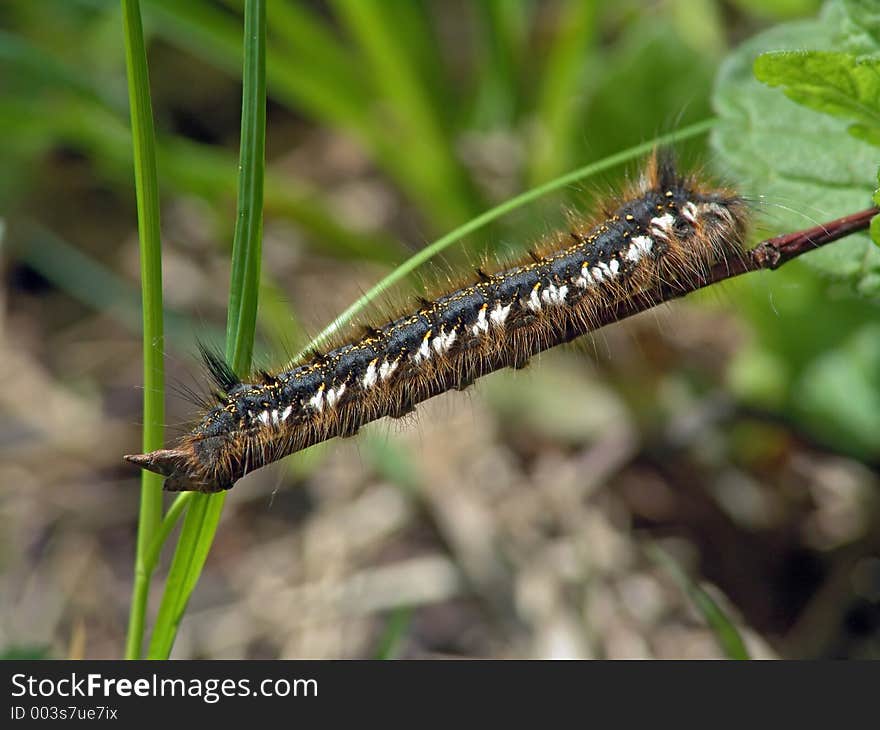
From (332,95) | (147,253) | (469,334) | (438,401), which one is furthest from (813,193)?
(332,95)

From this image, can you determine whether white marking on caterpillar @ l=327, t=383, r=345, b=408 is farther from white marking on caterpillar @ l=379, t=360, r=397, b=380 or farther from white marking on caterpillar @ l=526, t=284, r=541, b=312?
white marking on caterpillar @ l=526, t=284, r=541, b=312

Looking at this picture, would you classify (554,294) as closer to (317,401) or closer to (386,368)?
(386,368)

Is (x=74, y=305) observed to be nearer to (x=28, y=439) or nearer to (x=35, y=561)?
(x=28, y=439)

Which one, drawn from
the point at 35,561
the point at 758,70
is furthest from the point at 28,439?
the point at 758,70

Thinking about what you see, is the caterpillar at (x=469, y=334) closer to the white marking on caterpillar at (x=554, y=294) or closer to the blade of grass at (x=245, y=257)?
the white marking on caterpillar at (x=554, y=294)

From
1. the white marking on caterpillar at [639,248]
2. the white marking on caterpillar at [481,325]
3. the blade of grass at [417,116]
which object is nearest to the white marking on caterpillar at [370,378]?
the white marking on caterpillar at [481,325]

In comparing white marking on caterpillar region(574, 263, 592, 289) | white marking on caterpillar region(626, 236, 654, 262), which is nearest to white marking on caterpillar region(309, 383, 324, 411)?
white marking on caterpillar region(574, 263, 592, 289)
